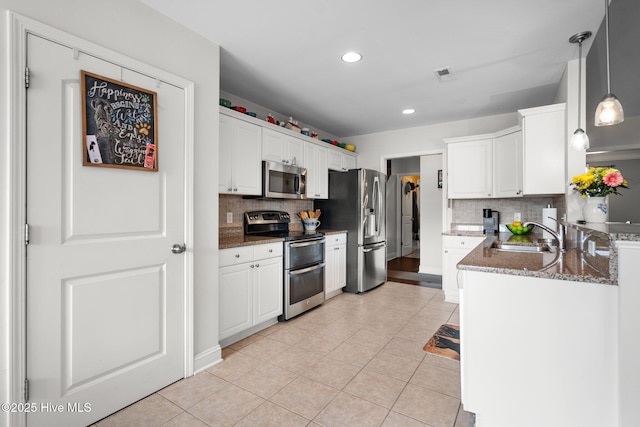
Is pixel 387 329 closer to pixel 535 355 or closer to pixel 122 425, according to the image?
pixel 535 355

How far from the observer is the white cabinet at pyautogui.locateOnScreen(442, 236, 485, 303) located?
3912 millimetres

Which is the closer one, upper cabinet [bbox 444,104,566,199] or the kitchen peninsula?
the kitchen peninsula

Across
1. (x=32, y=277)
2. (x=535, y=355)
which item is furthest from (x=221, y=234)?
(x=535, y=355)

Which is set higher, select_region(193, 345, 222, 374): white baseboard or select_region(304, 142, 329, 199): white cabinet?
select_region(304, 142, 329, 199): white cabinet

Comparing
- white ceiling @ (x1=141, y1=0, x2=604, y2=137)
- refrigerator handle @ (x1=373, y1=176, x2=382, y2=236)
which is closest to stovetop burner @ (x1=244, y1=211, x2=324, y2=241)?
refrigerator handle @ (x1=373, y1=176, x2=382, y2=236)

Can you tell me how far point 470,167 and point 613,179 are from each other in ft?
6.82

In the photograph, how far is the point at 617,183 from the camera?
2.03 meters

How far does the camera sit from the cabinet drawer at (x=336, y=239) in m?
3.98

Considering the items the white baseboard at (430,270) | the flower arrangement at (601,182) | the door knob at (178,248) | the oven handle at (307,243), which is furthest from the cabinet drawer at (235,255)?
the white baseboard at (430,270)

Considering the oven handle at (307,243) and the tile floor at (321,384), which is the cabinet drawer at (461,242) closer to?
the tile floor at (321,384)

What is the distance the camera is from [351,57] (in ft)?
8.40

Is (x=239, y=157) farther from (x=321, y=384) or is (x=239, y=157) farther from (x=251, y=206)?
(x=321, y=384)

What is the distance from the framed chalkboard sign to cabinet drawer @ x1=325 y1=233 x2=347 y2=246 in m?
2.45

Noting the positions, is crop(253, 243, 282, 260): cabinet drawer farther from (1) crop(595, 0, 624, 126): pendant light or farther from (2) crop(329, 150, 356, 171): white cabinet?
(1) crop(595, 0, 624, 126): pendant light
